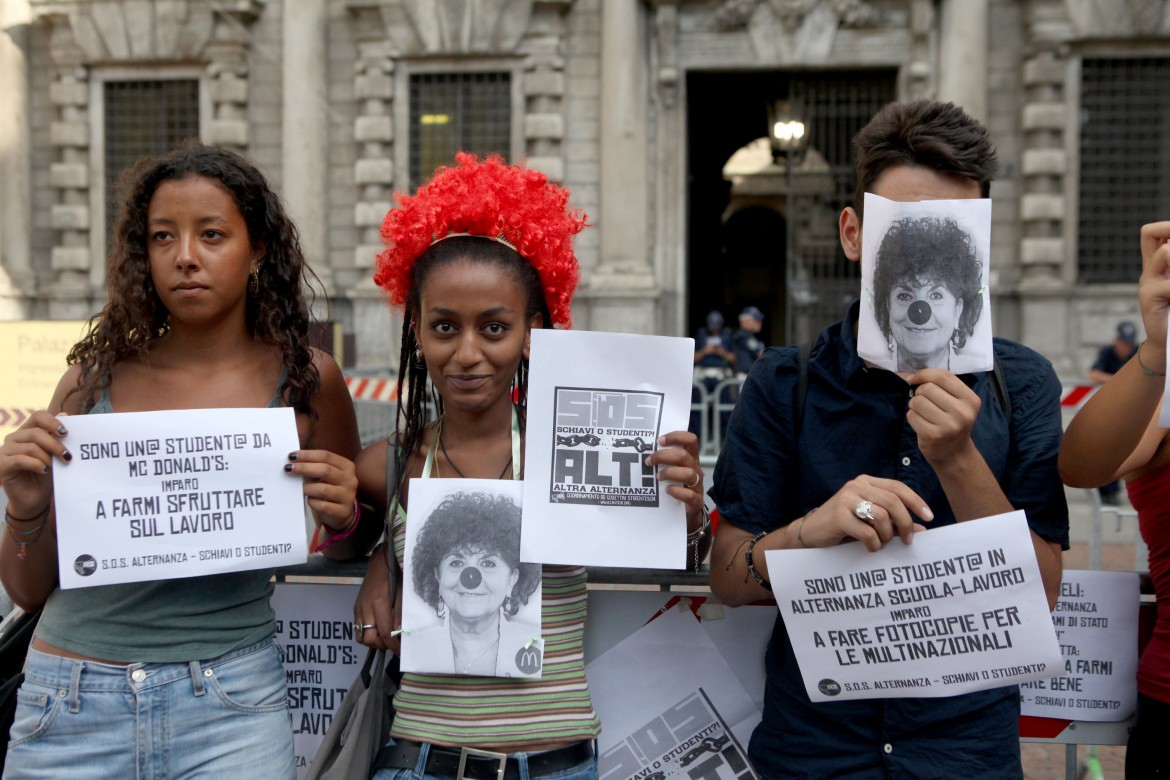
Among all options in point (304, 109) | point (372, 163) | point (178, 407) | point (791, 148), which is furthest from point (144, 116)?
point (178, 407)

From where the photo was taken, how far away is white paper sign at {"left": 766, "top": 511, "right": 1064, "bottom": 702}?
82.4 inches

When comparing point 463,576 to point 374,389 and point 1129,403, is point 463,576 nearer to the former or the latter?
point 1129,403

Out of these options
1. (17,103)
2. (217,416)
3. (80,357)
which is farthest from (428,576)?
(17,103)

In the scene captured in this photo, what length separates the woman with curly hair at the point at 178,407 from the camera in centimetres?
222

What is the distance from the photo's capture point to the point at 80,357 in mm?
2492

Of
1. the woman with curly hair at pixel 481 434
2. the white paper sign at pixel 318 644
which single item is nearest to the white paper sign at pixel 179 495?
the woman with curly hair at pixel 481 434

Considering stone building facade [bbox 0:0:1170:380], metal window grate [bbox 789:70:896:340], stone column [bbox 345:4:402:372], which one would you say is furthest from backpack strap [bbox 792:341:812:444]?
stone column [bbox 345:4:402:372]

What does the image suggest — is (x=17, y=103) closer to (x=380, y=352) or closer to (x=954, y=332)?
(x=380, y=352)

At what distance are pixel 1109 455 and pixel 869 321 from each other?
1.81 ft

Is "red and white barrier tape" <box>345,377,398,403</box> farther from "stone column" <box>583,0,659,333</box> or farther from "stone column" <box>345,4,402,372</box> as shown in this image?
"stone column" <box>583,0,659,333</box>

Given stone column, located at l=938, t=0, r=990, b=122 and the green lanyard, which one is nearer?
the green lanyard

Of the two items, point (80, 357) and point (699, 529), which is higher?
point (80, 357)

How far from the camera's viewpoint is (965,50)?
13852 millimetres

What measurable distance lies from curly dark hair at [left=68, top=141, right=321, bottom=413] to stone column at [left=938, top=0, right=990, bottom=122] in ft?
42.6
